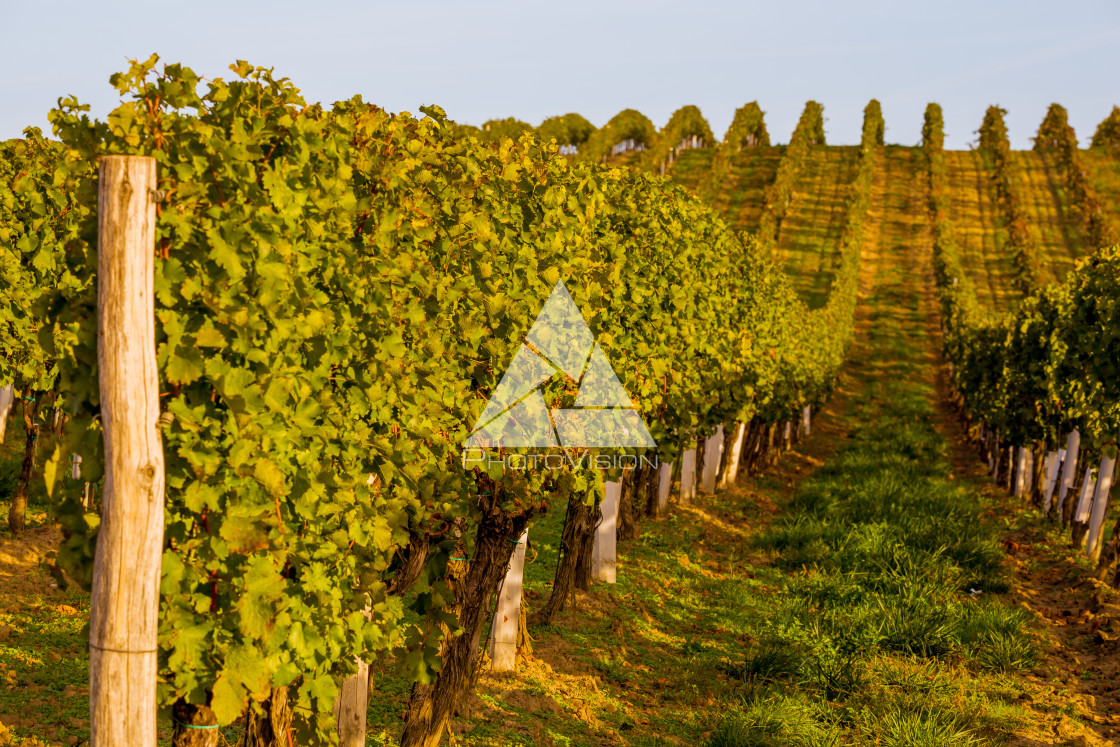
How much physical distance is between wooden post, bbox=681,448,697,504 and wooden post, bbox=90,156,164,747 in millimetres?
13759

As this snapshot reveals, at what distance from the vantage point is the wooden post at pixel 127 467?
3529mm

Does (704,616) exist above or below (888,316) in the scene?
below

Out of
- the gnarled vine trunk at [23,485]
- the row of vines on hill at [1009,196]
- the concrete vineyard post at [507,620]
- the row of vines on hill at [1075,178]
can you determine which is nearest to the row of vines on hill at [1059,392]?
the concrete vineyard post at [507,620]

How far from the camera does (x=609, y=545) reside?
11617mm

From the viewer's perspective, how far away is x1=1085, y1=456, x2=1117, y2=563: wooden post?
13.9 meters

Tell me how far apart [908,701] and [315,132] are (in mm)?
6533

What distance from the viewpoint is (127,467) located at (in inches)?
141

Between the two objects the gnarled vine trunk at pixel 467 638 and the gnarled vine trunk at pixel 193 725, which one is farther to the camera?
the gnarled vine trunk at pixel 467 638

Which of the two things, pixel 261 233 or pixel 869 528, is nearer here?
pixel 261 233

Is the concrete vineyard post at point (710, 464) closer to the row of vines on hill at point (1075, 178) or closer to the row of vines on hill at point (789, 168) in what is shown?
the row of vines on hill at point (789, 168)

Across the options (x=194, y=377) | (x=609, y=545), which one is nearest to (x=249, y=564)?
(x=194, y=377)

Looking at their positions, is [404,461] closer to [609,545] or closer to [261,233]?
[261,233]

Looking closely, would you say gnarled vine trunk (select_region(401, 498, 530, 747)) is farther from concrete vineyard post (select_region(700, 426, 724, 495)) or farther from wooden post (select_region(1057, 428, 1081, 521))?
wooden post (select_region(1057, 428, 1081, 521))

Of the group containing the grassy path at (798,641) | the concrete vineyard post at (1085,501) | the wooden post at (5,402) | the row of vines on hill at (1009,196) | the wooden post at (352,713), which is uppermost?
the row of vines on hill at (1009,196)
